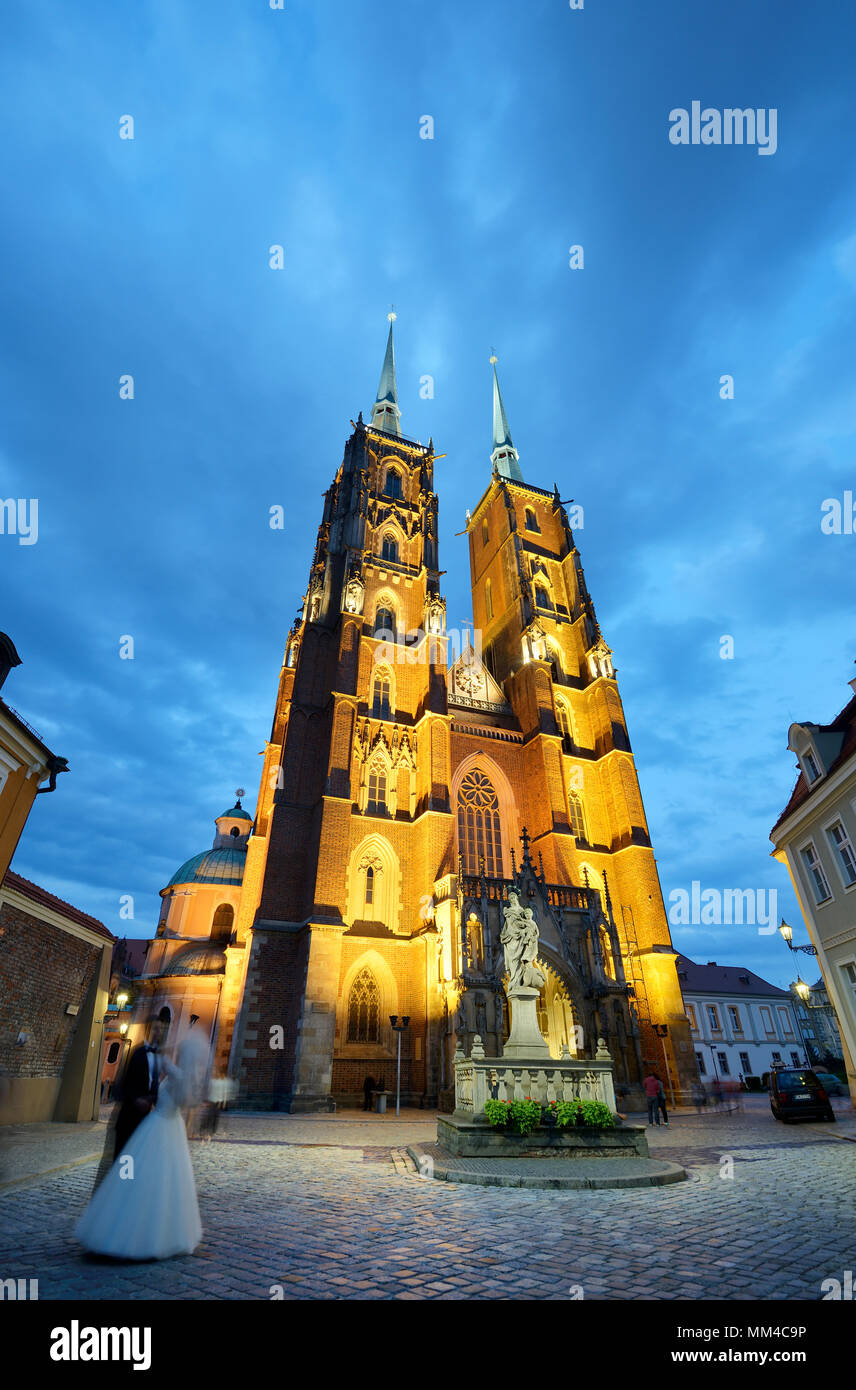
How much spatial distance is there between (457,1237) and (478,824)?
2374 centimetres

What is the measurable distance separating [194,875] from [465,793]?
A: 77.9 feet

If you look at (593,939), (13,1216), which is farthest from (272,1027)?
(13,1216)

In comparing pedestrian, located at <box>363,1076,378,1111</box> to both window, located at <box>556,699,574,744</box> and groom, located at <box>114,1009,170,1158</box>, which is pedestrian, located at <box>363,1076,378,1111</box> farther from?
groom, located at <box>114,1009,170,1158</box>

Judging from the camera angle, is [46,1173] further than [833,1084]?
No

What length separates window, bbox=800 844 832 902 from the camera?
1750cm

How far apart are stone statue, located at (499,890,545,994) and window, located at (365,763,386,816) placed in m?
13.5

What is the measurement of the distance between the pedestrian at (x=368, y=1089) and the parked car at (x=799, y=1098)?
1242 cm

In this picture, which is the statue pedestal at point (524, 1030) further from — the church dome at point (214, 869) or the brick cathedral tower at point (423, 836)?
the church dome at point (214, 869)

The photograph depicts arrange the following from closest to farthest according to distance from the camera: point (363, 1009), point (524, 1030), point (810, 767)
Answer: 1. point (524, 1030)
2. point (810, 767)
3. point (363, 1009)

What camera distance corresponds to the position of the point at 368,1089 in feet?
71.9

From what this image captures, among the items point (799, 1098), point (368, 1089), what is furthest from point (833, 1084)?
point (368, 1089)

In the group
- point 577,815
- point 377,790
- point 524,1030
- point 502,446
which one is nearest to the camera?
point 524,1030

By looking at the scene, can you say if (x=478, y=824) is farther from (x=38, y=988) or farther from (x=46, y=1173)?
(x=46, y=1173)

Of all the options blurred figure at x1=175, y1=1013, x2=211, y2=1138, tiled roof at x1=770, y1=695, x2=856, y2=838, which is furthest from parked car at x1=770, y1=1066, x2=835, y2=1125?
blurred figure at x1=175, y1=1013, x2=211, y2=1138
